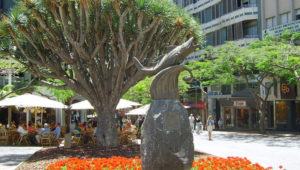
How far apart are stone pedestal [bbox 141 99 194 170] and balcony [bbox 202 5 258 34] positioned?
29430 millimetres

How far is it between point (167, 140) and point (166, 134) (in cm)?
12

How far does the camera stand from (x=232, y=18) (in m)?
35.8

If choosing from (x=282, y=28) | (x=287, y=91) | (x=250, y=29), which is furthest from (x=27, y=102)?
(x=250, y=29)

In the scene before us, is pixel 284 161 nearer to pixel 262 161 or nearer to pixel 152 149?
pixel 262 161

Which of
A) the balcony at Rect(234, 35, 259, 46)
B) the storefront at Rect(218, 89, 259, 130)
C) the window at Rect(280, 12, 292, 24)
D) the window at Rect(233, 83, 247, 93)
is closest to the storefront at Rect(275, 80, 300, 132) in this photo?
the storefront at Rect(218, 89, 259, 130)

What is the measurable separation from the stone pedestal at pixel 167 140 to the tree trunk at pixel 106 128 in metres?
7.73

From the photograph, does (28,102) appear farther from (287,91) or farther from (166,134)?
(287,91)

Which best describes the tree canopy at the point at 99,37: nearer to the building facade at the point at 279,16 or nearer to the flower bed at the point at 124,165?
the flower bed at the point at 124,165

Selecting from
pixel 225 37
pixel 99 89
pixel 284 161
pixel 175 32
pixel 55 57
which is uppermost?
pixel 225 37

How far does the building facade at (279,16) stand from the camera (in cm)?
2920

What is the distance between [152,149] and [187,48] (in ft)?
7.41

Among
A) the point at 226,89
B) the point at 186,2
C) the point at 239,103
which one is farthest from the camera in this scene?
the point at 186,2

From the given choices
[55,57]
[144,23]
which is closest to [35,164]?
[55,57]

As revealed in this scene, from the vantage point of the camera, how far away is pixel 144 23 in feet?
48.3
